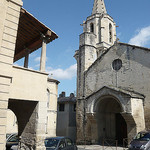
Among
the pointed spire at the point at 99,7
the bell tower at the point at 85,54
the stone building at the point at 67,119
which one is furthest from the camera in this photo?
the pointed spire at the point at 99,7

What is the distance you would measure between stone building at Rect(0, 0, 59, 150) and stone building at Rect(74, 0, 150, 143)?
23.0 ft

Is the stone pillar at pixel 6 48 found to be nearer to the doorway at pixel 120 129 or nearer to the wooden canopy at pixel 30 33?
the wooden canopy at pixel 30 33

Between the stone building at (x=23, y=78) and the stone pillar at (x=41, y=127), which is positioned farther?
the stone pillar at (x=41, y=127)

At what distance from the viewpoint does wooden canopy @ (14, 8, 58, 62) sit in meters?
8.00

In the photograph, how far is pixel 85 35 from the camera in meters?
17.8

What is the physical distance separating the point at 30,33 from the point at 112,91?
7.95 meters

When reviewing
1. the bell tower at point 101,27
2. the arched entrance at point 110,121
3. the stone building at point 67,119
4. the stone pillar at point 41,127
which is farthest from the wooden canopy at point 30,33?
the stone building at point 67,119

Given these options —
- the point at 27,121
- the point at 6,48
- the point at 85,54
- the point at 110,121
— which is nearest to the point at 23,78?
the point at 6,48

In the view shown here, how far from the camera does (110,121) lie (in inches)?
614

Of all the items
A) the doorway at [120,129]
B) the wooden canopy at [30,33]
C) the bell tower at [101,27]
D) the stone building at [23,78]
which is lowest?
the doorway at [120,129]

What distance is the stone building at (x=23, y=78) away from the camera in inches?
244

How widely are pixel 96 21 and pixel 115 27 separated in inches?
152

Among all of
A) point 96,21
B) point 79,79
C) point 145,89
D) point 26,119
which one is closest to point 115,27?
point 96,21

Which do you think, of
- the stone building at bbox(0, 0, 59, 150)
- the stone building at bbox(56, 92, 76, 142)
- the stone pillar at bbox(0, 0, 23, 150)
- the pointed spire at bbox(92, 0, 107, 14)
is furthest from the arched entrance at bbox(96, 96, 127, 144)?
the pointed spire at bbox(92, 0, 107, 14)
